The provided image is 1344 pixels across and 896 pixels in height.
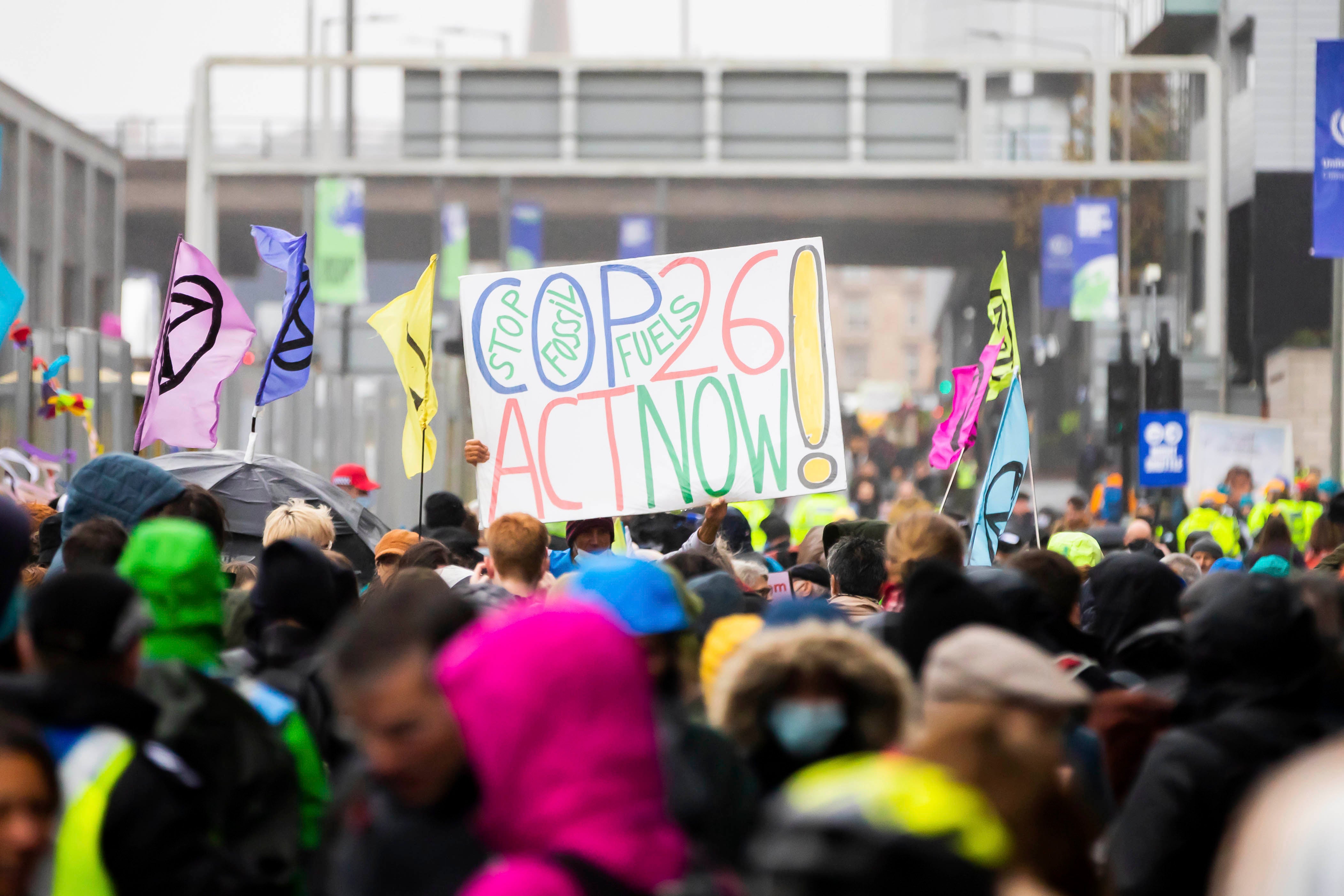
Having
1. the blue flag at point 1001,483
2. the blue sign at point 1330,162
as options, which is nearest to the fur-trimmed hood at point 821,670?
the blue flag at point 1001,483

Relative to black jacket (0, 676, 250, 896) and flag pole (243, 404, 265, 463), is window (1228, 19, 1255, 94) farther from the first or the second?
black jacket (0, 676, 250, 896)

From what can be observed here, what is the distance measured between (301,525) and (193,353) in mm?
2912

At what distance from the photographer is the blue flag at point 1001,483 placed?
8.10 metres

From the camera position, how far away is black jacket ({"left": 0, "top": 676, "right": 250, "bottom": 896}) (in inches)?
106

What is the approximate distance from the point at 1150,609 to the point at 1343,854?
3193mm

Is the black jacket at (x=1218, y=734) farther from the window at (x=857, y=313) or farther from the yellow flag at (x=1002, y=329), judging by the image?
the window at (x=857, y=313)

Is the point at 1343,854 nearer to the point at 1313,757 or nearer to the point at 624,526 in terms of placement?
the point at 1313,757

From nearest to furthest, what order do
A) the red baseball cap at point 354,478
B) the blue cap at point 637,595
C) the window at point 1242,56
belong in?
the blue cap at point 637,595 → the red baseball cap at point 354,478 → the window at point 1242,56

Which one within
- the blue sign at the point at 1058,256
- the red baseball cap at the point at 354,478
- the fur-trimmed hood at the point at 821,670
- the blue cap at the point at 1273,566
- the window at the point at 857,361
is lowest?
the blue cap at the point at 1273,566

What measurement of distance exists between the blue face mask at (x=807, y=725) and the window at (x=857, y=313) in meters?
122

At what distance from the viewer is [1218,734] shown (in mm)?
3316

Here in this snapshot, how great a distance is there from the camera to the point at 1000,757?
8.78ft

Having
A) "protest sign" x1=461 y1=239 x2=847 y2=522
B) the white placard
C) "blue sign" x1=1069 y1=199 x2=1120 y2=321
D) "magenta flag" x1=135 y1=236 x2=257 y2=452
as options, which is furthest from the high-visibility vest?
"blue sign" x1=1069 y1=199 x2=1120 y2=321

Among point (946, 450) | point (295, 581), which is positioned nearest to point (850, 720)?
point (295, 581)
